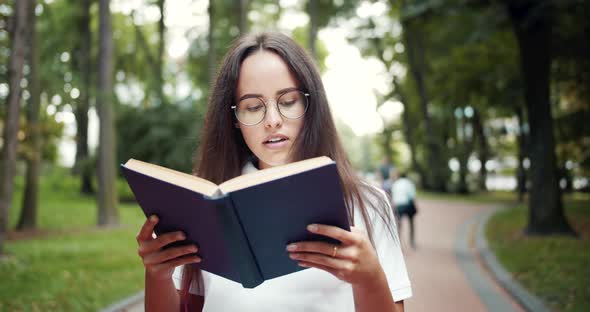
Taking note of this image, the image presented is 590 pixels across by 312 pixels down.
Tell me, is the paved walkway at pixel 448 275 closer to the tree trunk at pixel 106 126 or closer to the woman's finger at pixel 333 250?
the woman's finger at pixel 333 250

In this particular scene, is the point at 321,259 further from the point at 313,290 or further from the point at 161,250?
the point at 161,250

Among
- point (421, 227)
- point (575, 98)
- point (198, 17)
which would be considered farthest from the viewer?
point (198, 17)

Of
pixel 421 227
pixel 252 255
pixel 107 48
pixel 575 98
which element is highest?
pixel 107 48

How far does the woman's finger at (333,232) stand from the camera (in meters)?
1.32

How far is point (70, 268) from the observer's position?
7.70 m

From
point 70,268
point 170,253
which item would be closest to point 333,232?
point 170,253

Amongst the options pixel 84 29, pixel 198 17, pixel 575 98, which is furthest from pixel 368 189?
pixel 198 17

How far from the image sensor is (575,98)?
55.2ft

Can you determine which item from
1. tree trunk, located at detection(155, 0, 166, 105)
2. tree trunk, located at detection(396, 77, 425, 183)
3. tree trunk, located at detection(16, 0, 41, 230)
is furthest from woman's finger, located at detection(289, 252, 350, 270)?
tree trunk, located at detection(396, 77, 425, 183)

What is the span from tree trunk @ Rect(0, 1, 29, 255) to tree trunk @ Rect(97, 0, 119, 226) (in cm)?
401

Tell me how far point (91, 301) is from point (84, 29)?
1790 centimetres

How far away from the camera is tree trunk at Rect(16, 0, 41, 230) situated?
12023mm

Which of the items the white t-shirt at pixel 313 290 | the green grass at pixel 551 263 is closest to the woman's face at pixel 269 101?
the white t-shirt at pixel 313 290

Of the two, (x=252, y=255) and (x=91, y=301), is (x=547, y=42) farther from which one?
(x=252, y=255)
